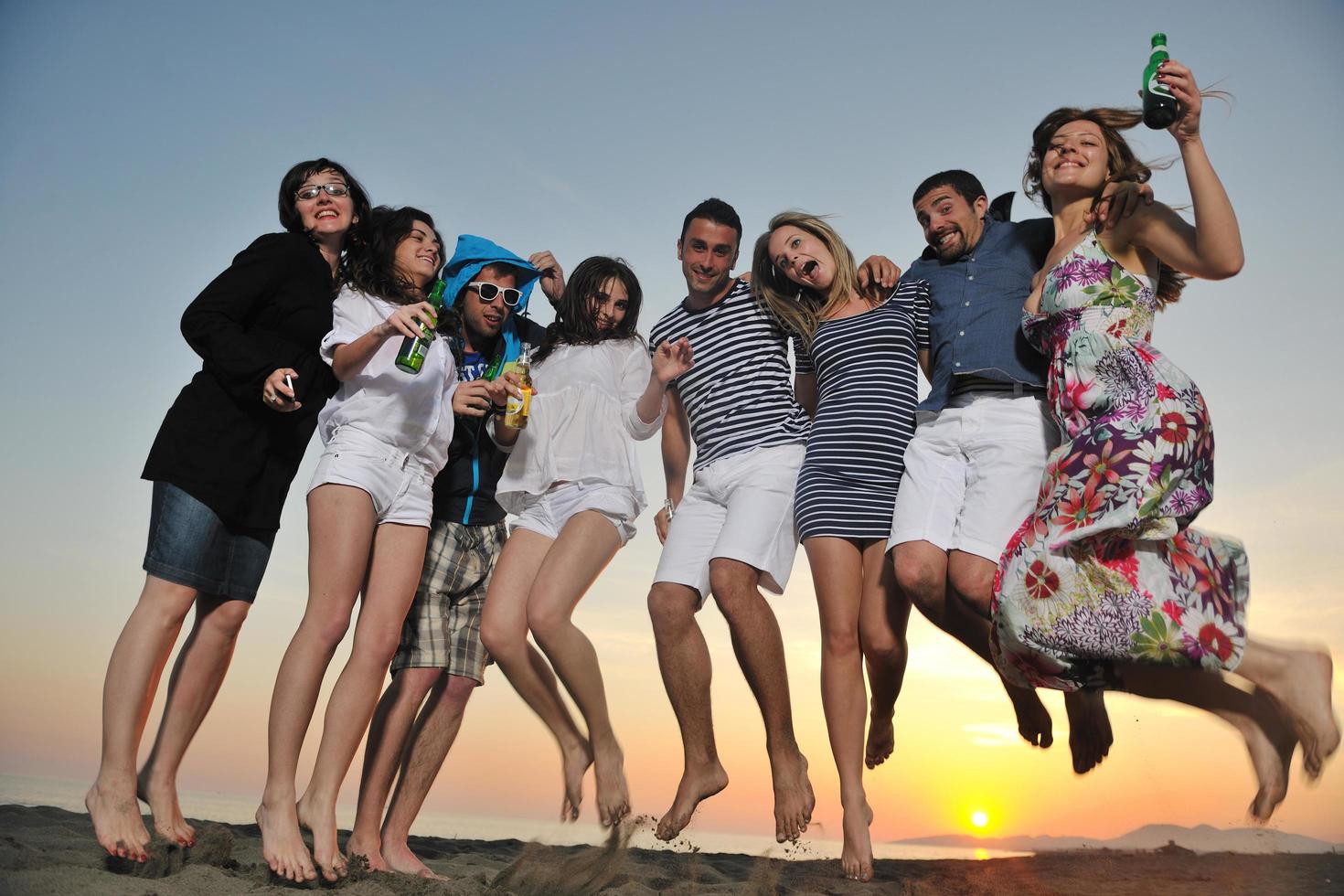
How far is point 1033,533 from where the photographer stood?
3.70 m

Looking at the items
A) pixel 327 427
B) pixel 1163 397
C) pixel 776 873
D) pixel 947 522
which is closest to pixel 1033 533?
pixel 947 522

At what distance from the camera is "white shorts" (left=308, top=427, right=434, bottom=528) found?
4062mm

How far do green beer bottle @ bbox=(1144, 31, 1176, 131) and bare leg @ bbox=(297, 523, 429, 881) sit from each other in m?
→ 3.30

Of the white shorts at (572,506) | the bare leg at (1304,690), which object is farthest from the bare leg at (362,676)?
the bare leg at (1304,690)

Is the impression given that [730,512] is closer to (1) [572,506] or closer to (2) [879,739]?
(1) [572,506]

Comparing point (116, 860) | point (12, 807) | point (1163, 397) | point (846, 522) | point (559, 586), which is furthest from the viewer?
point (12, 807)

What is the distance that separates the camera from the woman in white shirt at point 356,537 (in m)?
3.92

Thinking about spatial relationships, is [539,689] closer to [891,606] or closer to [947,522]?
[891,606]

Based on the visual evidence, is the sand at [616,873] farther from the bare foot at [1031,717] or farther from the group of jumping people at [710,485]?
the bare foot at [1031,717]

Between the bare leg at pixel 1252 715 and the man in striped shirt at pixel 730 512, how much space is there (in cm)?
161

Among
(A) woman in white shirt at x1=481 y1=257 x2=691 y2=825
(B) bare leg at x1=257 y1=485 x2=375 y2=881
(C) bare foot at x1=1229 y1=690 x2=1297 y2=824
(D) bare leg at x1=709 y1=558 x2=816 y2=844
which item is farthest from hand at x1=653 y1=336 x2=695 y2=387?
(C) bare foot at x1=1229 y1=690 x2=1297 y2=824

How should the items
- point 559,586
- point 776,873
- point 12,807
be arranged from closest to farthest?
point 559,586 → point 776,873 → point 12,807

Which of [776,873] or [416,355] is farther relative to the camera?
[776,873]

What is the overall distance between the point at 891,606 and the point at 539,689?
181 cm
